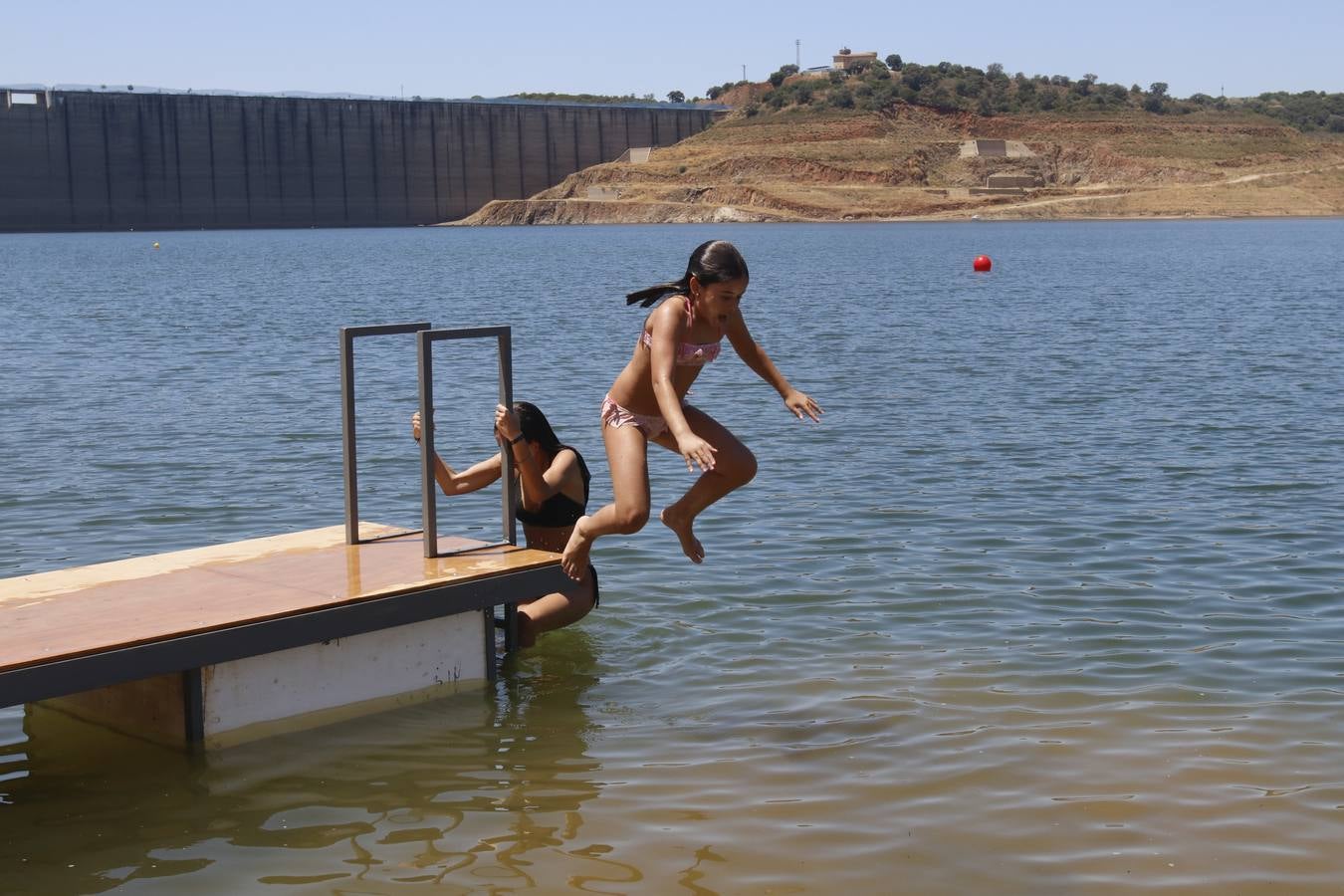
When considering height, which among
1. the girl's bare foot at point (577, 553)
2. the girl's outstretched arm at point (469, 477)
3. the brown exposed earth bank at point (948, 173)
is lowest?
the girl's bare foot at point (577, 553)

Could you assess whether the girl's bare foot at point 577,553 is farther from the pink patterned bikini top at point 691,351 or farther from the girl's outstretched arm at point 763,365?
the girl's outstretched arm at point 763,365

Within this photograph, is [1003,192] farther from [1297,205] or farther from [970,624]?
[970,624]

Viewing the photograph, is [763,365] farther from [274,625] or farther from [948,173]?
[948,173]

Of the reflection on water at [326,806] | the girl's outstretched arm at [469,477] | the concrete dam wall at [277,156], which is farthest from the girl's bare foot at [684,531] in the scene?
the concrete dam wall at [277,156]

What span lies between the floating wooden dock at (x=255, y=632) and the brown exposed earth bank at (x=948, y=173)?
12727 cm

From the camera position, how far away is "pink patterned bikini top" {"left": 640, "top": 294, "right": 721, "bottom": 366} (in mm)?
6832

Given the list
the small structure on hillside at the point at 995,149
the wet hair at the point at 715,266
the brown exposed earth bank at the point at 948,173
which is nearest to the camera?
the wet hair at the point at 715,266

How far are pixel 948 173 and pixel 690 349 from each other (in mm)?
140928

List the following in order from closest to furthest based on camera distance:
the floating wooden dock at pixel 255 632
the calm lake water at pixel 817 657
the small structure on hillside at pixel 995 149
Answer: the calm lake water at pixel 817 657 → the floating wooden dock at pixel 255 632 → the small structure on hillside at pixel 995 149

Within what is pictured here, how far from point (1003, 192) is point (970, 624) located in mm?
130640

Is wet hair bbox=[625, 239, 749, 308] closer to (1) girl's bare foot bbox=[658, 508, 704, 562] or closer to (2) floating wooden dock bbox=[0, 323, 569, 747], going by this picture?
(1) girl's bare foot bbox=[658, 508, 704, 562]

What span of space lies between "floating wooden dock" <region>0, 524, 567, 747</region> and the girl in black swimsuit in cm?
51

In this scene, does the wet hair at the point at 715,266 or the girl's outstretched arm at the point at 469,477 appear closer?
the wet hair at the point at 715,266

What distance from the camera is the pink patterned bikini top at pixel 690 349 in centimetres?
683
